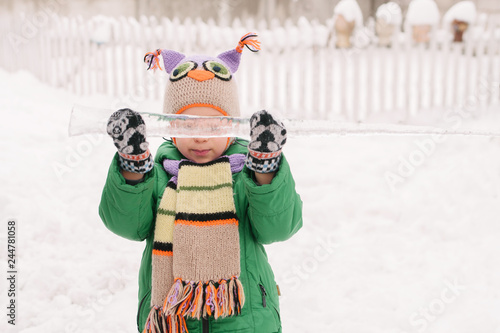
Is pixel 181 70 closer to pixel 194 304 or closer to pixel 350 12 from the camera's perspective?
pixel 194 304

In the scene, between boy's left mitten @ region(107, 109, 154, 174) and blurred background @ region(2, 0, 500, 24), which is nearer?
boy's left mitten @ region(107, 109, 154, 174)

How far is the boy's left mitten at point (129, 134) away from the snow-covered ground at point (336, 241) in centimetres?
180

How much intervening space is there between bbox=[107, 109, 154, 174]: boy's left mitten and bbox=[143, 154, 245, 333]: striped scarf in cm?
27

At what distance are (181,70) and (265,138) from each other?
55cm

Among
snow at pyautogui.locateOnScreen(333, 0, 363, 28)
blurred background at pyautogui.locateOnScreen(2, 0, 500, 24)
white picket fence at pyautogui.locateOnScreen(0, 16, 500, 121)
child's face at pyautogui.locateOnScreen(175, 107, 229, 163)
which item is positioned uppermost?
blurred background at pyautogui.locateOnScreen(2, 0, 500, 24)

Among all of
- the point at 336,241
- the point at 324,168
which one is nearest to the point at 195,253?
the point at 336,241

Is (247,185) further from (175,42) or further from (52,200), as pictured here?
(175,42)

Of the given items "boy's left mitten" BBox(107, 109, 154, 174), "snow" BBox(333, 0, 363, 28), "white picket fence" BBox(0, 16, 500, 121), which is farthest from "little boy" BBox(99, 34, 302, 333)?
"snow" BBox(333, 0, 363, 28)

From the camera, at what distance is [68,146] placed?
522cm

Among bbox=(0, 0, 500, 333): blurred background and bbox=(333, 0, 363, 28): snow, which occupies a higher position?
bbox=(333, 0, 363, 28): snow

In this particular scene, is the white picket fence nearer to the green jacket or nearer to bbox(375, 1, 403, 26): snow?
bbox(375, 1, 403, 26): snow

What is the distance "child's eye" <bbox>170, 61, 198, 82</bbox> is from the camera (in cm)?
180

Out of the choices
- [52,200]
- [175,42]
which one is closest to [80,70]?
[175,42]

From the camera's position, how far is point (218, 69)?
6.06ft
